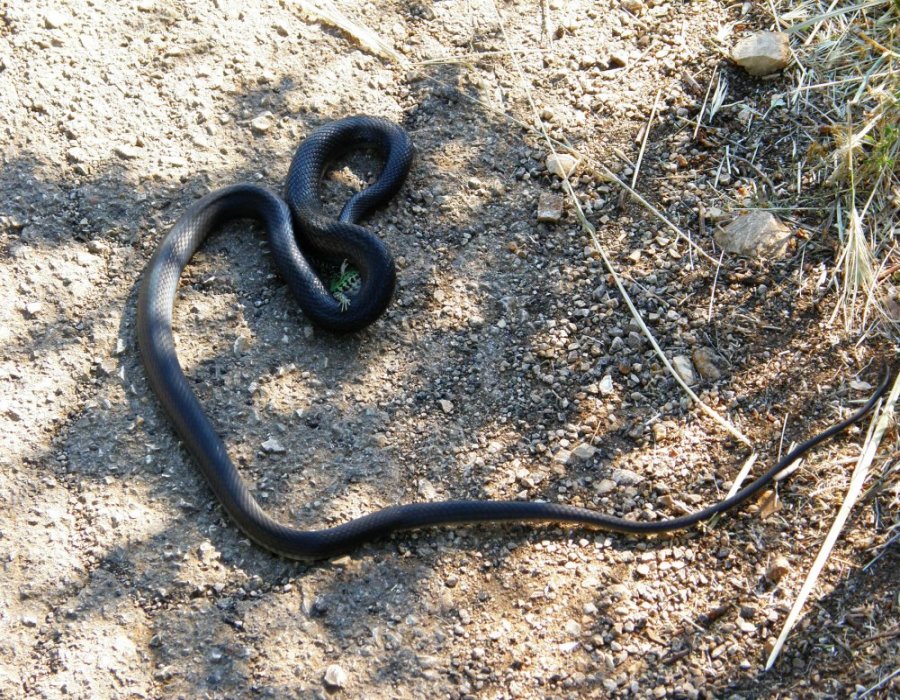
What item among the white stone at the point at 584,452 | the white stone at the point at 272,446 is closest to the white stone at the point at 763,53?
the white stone at the point at 584,452

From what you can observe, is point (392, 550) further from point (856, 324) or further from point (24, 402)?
point (856, 324)

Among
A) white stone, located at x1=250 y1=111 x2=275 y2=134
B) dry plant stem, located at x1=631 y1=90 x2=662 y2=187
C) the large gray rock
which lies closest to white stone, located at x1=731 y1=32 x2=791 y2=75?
dry plant stem, located at x1=631 y1=90 x2=662 y2=187

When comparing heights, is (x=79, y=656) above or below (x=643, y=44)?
below

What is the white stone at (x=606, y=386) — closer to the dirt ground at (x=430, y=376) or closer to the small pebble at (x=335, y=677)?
the dirt ground at (x=430, y=376)

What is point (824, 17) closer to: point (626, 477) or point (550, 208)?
point (550, 208)

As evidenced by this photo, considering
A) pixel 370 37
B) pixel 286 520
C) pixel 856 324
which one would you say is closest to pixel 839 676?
pixel 856 324
